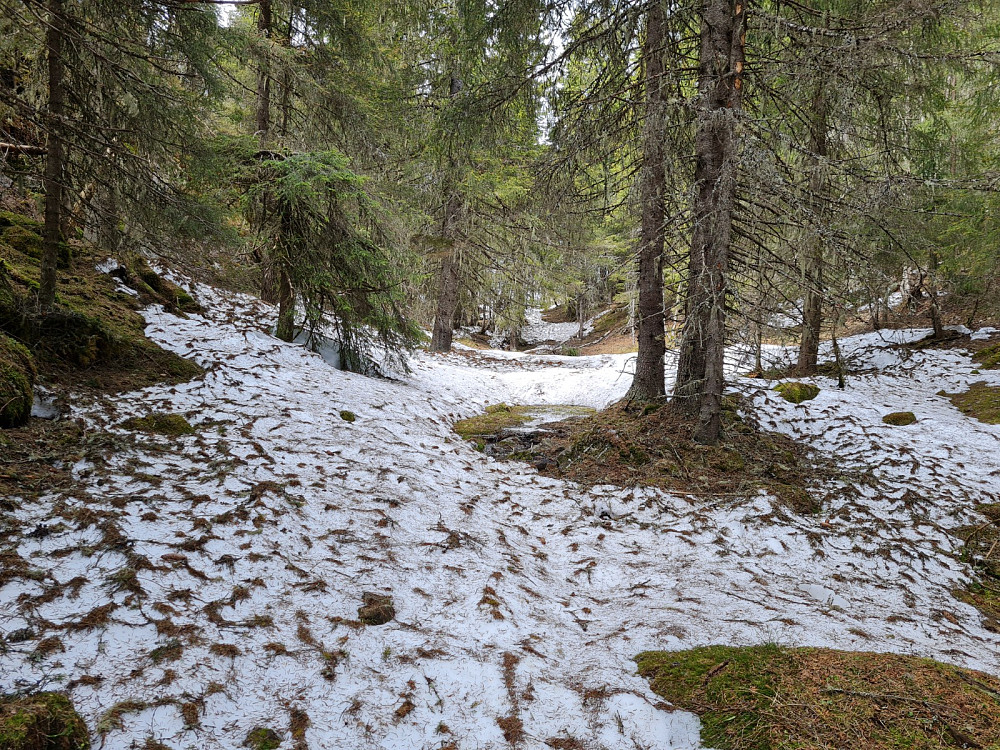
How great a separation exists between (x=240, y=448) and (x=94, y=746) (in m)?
2.95

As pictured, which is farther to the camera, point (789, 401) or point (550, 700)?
point (789, 401)

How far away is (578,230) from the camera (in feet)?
47.2

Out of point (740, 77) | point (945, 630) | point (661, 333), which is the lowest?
point (945, 630)

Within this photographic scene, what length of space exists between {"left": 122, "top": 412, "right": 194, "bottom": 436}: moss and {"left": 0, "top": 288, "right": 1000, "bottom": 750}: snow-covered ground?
13cm

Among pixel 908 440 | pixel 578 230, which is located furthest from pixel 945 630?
pixel 578 230

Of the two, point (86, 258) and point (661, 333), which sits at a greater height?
point (86, 258)

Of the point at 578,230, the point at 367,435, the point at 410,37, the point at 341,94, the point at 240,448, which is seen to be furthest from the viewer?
the point at 578,230

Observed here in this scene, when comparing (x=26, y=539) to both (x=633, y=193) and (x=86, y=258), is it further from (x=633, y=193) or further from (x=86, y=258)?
(x=633, y=193)

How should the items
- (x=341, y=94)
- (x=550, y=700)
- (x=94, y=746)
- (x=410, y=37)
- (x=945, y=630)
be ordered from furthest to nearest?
(x=410, y=37) → (x=341, y=94) → (x=945, y=630) → (x=550, y=700) → (x=94, y=746)

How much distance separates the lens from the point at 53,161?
14.9ft

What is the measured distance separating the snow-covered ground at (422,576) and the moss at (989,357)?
3395 millimetres

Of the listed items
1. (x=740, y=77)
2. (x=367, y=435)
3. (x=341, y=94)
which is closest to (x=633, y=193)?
(x=740, y=77)

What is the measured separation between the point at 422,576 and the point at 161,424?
3051 millimetres

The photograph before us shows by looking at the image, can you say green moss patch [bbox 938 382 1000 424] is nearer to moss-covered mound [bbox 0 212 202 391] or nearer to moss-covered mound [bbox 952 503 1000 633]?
moss-covered mound [bbox 952 503 1000 633]
